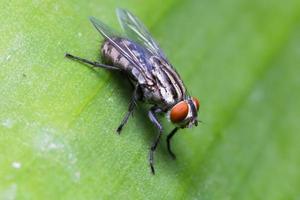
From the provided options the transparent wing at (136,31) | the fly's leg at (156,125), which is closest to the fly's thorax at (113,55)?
the transparent wing at (136,31)

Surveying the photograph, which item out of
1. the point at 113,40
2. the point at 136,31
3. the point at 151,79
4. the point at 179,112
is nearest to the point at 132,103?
the point at 151,79

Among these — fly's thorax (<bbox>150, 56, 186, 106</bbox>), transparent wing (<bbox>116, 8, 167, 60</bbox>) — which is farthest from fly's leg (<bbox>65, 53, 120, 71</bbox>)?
transparent wing (<bbox>116, 8, 167, 60</bbox>)

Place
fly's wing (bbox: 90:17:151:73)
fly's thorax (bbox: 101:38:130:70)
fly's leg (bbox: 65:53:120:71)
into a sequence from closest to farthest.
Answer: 1. fly's leg (bbox: 65:53:120:71)
2. fly's wing (bbox: 90:17:151:73)
3. fly's thorax (bbox: 101:38:130:70)

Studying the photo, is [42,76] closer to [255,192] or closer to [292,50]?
[255,192]

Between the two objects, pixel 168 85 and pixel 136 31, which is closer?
pixel 168 85

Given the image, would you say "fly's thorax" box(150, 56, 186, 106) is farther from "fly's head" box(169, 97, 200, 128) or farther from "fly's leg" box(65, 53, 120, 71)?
"fly's leg" box(65, 53, 120, 71)

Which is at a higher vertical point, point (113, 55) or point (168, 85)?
point (168, 85)

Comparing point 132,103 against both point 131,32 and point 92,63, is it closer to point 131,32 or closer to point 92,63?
point 92,63
